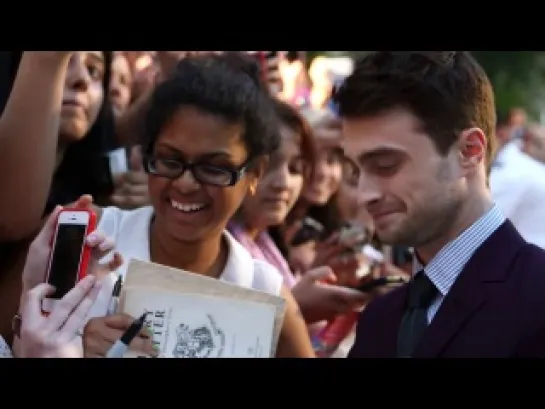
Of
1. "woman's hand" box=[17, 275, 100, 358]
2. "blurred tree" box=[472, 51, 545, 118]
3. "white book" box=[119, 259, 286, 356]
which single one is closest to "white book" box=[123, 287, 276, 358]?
"white book" box=[119, 259, 286, 356]

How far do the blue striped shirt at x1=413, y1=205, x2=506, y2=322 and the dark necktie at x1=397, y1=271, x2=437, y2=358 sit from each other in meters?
0.01

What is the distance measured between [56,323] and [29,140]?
14.5 inches

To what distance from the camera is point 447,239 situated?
1828 millimetres

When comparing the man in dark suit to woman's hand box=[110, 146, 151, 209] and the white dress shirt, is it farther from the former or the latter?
woman's hand box=[110, 146, 151, 209]

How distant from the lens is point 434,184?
181 centimetres

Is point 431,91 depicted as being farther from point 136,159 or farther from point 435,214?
point 136,159

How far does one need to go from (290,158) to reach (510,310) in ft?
1.79

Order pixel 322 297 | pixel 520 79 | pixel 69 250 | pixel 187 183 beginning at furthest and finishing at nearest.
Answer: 1. pixel 520 79
2. pixel 322 297
3. pixel 187 183
4. pixel 69 250

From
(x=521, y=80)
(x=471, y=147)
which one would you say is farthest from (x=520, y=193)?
(x=521, y=80)

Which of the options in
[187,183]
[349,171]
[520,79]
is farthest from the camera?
[520,79]

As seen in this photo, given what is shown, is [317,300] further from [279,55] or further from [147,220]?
[279,55]

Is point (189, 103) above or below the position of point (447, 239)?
above

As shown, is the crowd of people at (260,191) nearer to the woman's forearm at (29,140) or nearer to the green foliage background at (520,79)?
the woman's forearm at (29,140)
